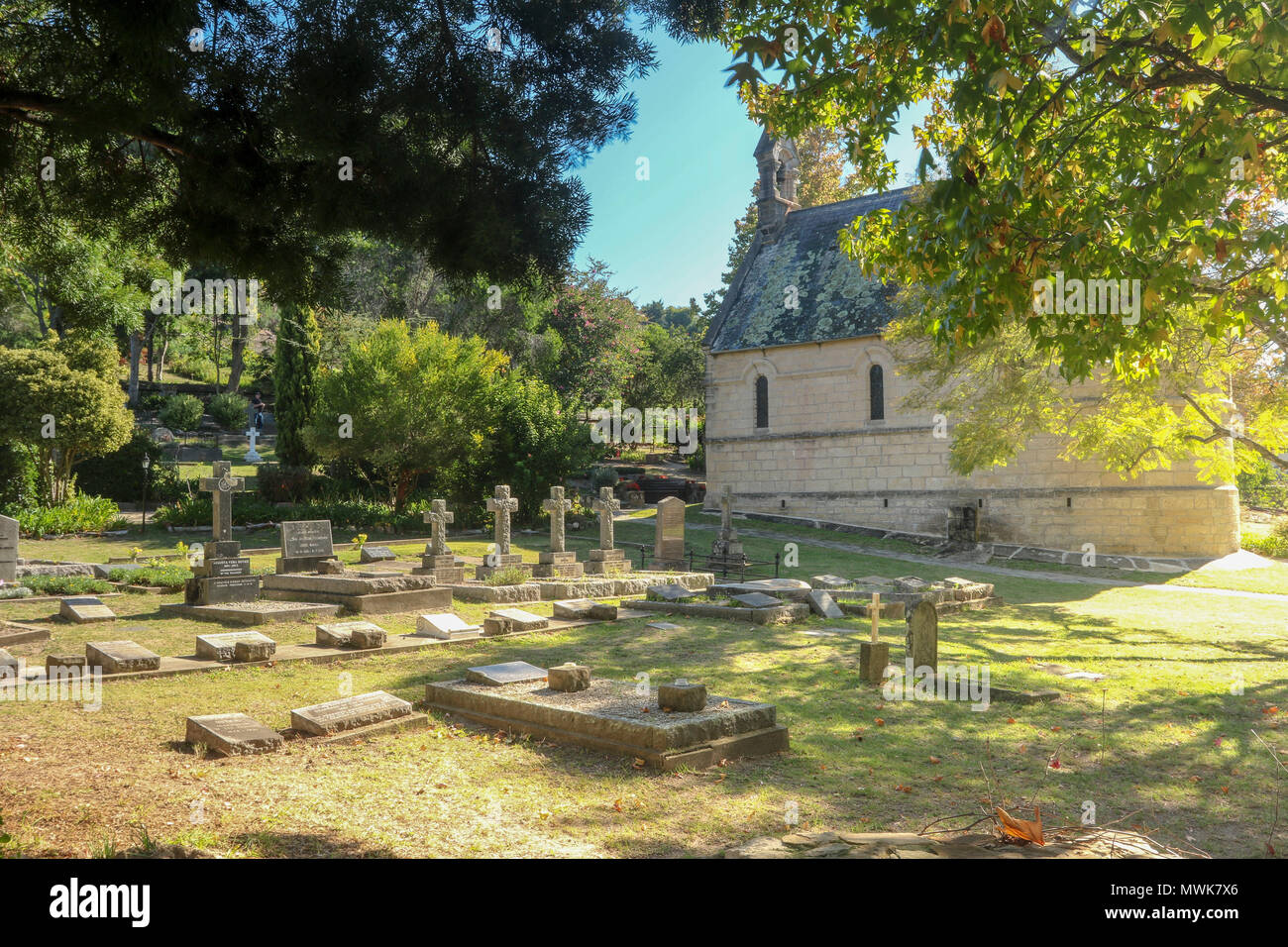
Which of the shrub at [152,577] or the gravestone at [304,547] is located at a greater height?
the gravestone at [304,547]

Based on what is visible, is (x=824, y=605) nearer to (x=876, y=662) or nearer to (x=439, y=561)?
(x=876, y=662)

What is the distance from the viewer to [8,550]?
540 inches

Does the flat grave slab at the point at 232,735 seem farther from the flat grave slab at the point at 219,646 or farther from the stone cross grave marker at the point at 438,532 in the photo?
the stone cross grave marker at the point at 438,532

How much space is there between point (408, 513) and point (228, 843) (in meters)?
20.4

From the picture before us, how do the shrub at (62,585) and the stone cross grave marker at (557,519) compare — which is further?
the stone cross grave marker at (557,519)

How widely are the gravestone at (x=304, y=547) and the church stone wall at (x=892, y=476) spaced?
52.7 ft

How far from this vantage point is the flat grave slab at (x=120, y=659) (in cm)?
862

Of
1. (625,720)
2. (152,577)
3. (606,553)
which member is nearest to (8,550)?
(152,577)

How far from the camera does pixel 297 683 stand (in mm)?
8742

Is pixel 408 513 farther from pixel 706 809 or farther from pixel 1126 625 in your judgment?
pixel 706 809

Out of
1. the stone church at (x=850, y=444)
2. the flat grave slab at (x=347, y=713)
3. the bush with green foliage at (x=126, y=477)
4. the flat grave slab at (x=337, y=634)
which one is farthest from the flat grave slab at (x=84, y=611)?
the stone church at (x=850, y=444)

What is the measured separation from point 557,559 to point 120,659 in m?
9.71

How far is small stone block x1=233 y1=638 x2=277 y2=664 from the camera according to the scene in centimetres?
945

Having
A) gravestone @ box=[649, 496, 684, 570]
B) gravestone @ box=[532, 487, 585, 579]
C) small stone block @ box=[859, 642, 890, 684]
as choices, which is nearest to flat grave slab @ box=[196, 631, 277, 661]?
small stone block @ box=[859, 642, 890, 684]
